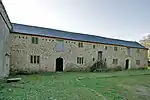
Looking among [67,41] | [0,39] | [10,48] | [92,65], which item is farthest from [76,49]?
[0,39]

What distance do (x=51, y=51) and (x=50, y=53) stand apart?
33cm

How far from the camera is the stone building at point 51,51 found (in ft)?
70.4

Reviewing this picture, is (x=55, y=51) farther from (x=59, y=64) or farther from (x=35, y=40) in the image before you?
(x=35, y=40)

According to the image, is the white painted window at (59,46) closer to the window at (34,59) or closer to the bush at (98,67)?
the window at (34,59)

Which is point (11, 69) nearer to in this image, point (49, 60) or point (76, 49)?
point (49, 60)

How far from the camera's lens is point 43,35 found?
23.8 m

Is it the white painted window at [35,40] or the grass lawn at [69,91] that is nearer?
the grass lawn at [69,91]

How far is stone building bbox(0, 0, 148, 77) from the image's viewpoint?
21469 mm

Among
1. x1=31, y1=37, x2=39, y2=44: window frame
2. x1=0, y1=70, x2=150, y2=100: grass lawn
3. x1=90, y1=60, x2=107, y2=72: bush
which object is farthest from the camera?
x1=90, y1=60, x2=107, y2=72: bush

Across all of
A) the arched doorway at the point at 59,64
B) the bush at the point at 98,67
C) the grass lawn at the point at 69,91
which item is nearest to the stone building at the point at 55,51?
the arched doorway at the point at 59,64

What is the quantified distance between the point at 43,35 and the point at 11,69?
20.4 ft

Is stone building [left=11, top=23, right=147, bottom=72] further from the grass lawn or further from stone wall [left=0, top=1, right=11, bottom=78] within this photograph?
the grass lawn

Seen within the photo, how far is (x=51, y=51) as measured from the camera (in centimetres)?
2450

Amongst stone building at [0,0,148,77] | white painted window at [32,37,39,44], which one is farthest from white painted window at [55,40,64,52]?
white painted window at [32,37,39,44]
